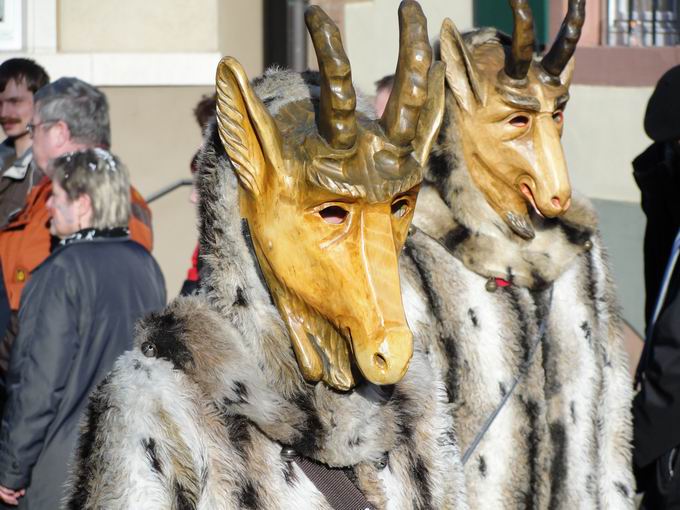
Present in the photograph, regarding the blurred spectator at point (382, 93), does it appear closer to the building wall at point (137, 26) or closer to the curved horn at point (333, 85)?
the curved horn at point (333, 85)

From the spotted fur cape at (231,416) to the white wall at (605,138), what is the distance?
4.53 meters

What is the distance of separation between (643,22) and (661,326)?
3.94m

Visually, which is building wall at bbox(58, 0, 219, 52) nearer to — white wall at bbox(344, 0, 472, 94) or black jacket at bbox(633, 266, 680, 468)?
white wall at bbox(344, 0, 472, 94)

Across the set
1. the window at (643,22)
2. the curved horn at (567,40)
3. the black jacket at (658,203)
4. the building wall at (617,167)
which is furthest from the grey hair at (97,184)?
the window at (643,22)

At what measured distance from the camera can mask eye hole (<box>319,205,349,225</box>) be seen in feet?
8.00

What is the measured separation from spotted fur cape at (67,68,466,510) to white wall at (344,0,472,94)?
5.31 m

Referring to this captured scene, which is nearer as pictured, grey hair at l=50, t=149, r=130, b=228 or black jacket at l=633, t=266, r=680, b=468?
black jacket at l=633, t=266, r=680, b=468

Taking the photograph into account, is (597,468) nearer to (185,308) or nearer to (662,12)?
(185,308)

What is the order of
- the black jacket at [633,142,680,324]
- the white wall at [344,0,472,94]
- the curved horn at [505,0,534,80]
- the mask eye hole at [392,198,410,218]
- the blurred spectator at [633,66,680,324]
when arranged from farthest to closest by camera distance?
the white wall at [344,0,472,94], the black jacket at [633,142,680,324], the blurred spectator at [633,66,680,324], the curved horn at [505,0,534,80], the mask eye hole at [392,198,410,218]

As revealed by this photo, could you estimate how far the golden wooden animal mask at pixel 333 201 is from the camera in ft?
7.79

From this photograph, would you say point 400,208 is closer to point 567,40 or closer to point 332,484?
point 332,484

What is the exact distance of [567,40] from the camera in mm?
3938

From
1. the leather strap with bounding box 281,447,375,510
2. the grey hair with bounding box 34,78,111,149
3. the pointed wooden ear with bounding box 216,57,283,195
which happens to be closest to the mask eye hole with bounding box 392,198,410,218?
the pointed wooden ear with bounding box 216,57,283,195

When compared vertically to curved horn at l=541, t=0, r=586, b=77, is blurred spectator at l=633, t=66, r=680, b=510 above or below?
below
